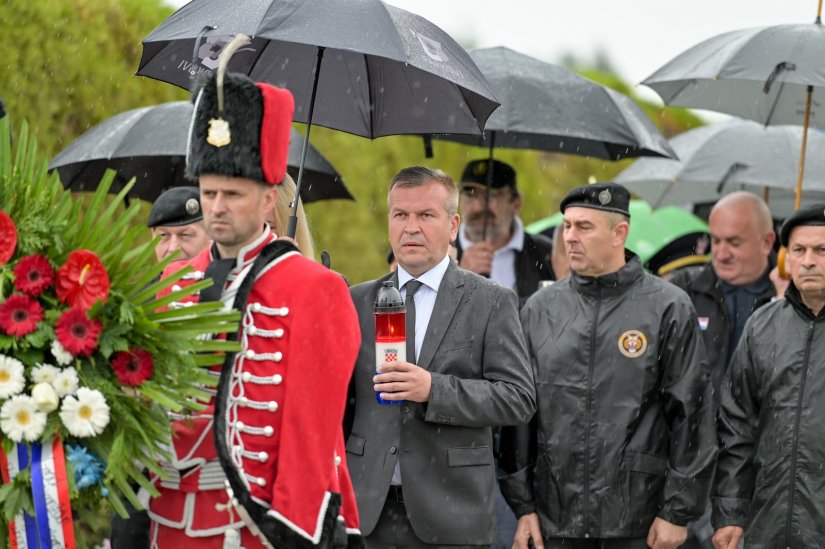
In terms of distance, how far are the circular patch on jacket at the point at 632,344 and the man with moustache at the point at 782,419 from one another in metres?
0.45

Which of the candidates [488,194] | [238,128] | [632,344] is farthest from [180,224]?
[488,194]

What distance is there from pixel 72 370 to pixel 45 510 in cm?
40

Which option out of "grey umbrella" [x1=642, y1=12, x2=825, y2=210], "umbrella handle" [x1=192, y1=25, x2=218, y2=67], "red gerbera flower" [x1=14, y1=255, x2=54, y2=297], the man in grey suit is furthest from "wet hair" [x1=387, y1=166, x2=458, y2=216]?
"grey umbrella" [x1=642, y1=12, x2=825, y2=210]

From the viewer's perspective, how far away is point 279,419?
3867mm

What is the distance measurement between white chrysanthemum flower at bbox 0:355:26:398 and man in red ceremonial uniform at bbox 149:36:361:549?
51cm

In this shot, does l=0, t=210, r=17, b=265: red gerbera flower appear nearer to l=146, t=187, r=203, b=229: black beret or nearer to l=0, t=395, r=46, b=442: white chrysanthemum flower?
l=0, t=395, r=46, b=442: white chrysanthemum flower

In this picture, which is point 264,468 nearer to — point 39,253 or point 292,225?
point 39,253

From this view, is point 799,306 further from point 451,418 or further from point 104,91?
point 104,91

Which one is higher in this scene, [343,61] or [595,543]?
[343,61]

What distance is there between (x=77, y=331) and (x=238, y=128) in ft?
2.49

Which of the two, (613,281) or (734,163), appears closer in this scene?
(613,281)

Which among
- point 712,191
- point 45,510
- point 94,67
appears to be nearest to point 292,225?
point 45,510

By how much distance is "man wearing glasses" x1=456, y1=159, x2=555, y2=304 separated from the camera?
8.47 meters

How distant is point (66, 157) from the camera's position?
743 centimetres
